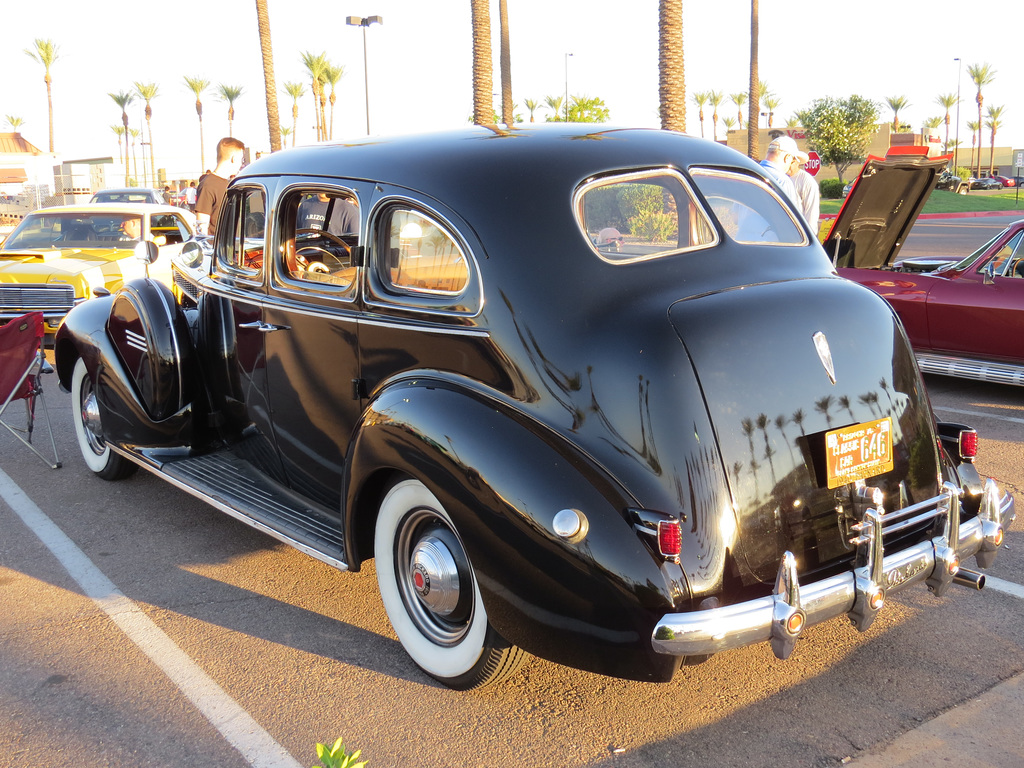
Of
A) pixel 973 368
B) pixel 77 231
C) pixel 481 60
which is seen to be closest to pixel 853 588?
pixel 973 368

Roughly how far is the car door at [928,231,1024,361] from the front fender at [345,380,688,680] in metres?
5.86

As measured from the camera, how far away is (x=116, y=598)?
166 inches

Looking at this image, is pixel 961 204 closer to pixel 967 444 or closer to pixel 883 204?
pixel 883 204

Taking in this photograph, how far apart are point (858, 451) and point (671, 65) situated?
47.2ft

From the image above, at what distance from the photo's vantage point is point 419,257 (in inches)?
143

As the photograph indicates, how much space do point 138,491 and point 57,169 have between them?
57135 mm

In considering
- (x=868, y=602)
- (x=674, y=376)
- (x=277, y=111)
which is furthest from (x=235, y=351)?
(x=277, y=111)

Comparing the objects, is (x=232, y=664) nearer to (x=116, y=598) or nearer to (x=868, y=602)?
(x=116, y=598)

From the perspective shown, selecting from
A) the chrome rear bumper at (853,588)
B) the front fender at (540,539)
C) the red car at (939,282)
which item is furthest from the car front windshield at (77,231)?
the chrome rear bumper at (853,588)

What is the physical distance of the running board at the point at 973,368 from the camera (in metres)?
7.42

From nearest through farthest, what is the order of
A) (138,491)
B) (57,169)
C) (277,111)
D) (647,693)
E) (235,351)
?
(647,693)
(235,351)
(138,491)
(277,111)
(57,169)

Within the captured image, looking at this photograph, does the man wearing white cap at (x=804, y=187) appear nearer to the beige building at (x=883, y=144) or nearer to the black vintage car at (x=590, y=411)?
the beige building at (x=883, y=144)

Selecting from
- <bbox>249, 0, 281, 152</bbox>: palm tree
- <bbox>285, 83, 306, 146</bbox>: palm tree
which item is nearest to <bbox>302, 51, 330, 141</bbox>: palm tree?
<bbox>285, 83, 306, 146</bbox>: palm tree

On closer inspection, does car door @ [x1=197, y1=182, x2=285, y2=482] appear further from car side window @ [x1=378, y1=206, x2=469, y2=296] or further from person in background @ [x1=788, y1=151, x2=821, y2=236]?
person in background @ [x1=788, y1=151, x2=821, y2=236]
